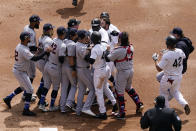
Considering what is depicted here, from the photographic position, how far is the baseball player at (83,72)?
991 centimetres

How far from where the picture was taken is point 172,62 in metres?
9.49

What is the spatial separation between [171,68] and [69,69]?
101 inches

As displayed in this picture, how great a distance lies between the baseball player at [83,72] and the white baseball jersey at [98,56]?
0.30m

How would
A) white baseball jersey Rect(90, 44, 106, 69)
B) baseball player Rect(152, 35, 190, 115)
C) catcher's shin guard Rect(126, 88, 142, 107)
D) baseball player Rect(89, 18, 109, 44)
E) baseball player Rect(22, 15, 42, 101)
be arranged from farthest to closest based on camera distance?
baseball player Rect(22, 15, 42, 101) < baseball player Rect(89, 18, 109, 44) < catcher's shin guard Rect(126, 88, 142, 107) < white baseball jersey Rect(90, 44, 106, 69) < baseball player Rect(152, 35, 190, 115)

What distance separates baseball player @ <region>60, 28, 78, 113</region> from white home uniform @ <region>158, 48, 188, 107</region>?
7.18ft

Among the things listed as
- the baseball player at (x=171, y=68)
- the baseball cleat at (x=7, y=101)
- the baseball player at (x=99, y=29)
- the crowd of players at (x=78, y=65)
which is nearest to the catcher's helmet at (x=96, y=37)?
the crowd of players at (x=78, y=65)

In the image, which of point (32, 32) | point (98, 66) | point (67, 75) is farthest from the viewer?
point (32, 32)

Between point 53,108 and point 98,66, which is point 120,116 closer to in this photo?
point 98,66

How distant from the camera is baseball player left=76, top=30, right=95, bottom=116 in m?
9.91

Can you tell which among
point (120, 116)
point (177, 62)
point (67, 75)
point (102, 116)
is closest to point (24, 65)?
point (67, 75)

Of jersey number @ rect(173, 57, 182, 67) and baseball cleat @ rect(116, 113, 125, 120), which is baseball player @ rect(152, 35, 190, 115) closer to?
jersey number @ rect(173, 57, 182, 67)

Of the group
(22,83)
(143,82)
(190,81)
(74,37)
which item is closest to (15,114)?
(22,83)

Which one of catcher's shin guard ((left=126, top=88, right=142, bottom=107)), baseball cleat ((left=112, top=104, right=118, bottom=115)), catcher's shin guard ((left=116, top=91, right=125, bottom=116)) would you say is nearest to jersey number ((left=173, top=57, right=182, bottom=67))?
catcher's shin guard ((left=126, top=88, right=142, bottom=107))

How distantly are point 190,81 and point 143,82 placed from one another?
1451mm
